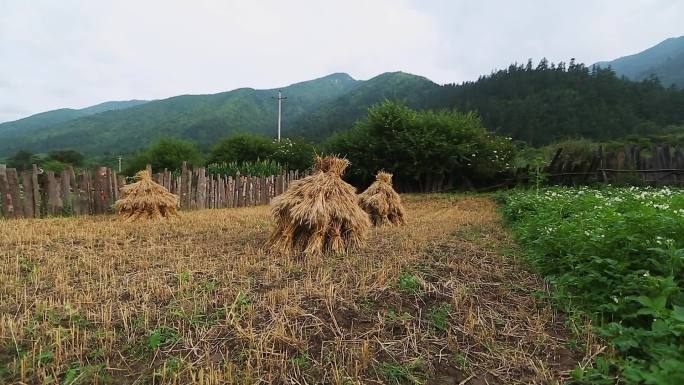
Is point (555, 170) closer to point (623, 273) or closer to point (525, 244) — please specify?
point (525, 244)

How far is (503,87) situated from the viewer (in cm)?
5700

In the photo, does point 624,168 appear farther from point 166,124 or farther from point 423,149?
point 166,124

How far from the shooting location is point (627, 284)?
123 inches

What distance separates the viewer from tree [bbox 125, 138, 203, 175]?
32.7 meters

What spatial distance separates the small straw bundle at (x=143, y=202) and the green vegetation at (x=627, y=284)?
8243mm

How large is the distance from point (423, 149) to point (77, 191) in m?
13.5

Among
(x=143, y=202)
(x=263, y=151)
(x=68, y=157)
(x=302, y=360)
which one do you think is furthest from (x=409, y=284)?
(x=68, y=157)

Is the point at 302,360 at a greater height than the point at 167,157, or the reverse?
the point at 302,360

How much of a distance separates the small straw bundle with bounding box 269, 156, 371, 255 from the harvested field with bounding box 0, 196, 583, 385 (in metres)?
0.37

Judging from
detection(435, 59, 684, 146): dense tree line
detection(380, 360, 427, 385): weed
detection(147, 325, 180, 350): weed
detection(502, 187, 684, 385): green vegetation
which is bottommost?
detection(147, 325, 180, 350): weed

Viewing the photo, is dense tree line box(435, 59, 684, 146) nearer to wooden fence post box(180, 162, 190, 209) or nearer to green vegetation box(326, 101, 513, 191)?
green vegetation box(326, 101, 513, 191)

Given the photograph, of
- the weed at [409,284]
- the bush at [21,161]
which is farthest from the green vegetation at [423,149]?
the bush at [21,161]

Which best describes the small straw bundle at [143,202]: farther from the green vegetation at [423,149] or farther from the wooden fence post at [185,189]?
the green vegetation at [423,149]

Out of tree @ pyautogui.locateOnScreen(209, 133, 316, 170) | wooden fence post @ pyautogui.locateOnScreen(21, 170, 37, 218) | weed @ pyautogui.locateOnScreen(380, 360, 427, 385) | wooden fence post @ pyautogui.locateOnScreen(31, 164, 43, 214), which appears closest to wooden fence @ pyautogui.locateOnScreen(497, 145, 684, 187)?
weed @ pyautogui.locateOnScreen(380, 360, 427, 385)
